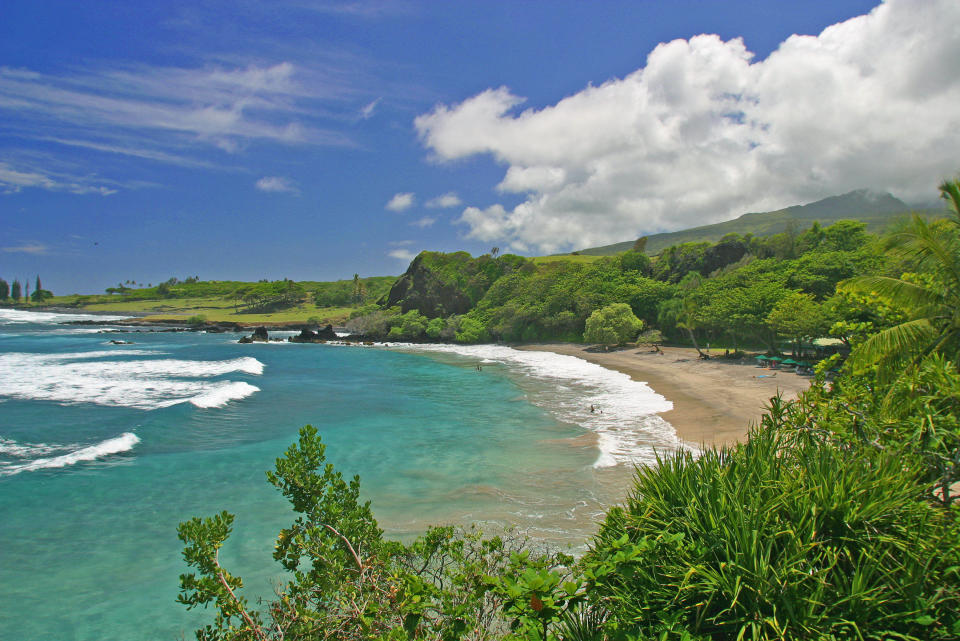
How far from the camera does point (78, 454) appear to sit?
18094mm

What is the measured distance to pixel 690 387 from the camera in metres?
30.1

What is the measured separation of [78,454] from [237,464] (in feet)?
20.6

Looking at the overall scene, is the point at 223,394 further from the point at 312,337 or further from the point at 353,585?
the point at 312,337

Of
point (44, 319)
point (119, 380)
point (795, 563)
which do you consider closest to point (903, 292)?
point (795, 563)

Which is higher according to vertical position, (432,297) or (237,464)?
(432,297)

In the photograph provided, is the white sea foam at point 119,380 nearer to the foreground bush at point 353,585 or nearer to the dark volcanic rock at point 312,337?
the foreground bush at point 353,585

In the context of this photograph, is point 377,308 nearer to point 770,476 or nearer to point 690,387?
point 690,387

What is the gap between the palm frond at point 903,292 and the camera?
9828 mm

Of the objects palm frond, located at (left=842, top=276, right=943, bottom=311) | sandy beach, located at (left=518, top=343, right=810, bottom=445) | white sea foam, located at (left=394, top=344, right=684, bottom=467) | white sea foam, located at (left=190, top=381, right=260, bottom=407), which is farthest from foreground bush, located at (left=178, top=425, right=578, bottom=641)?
white sea foam, located at (left=190, top=381, right=260, bottom=407)

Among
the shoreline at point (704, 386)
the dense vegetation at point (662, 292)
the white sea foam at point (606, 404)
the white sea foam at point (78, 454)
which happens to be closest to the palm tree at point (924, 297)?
the shoreline at point (704, 386)

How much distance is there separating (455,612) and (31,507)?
53.9 feet

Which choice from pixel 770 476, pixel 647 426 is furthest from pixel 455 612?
pixel 647 426

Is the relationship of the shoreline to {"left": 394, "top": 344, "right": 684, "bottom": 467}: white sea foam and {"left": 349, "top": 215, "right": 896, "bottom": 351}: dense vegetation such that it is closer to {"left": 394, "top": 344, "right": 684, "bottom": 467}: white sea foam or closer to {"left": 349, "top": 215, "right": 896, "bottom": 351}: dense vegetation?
{"left": 394, "top": 344, "right": 684, "bottom": 467}: white sea foam

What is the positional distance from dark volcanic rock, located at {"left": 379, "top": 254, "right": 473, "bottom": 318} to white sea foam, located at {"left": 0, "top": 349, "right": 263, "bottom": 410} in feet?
142
